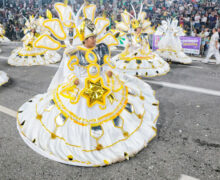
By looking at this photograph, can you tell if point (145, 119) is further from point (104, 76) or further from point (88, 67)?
point (88, 67)

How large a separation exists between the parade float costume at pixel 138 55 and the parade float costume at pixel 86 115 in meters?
3.36

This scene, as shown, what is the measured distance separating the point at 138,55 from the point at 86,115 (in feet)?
14.8

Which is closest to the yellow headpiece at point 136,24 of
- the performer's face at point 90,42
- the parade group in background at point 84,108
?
the parade group in background at point 84,108

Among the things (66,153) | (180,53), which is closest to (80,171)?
(66,153)

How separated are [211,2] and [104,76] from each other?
1350 centimetres

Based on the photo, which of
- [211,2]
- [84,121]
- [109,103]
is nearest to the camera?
[84,121]

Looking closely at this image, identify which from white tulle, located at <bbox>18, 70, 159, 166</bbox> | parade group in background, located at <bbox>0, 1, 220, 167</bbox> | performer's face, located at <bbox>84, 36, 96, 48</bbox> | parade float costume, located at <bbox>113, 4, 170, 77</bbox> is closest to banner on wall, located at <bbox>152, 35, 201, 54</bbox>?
parade float costume, located at <bbox>113, 4, 170, 77</bbox>

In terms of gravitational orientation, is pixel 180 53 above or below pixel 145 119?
above

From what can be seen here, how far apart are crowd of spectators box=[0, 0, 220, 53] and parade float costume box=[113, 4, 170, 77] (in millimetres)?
4770

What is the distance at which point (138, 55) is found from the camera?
7441mm

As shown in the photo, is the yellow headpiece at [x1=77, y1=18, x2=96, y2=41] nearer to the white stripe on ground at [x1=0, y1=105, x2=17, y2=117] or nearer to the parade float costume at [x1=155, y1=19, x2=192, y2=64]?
the white stripe on ground at [x1=0, y1=105, x2=17, y2=117]

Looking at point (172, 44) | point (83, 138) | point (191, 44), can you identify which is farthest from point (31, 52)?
point (191, 44)

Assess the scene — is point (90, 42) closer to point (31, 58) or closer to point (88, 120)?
point (88, 120)

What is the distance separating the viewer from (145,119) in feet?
12.9
